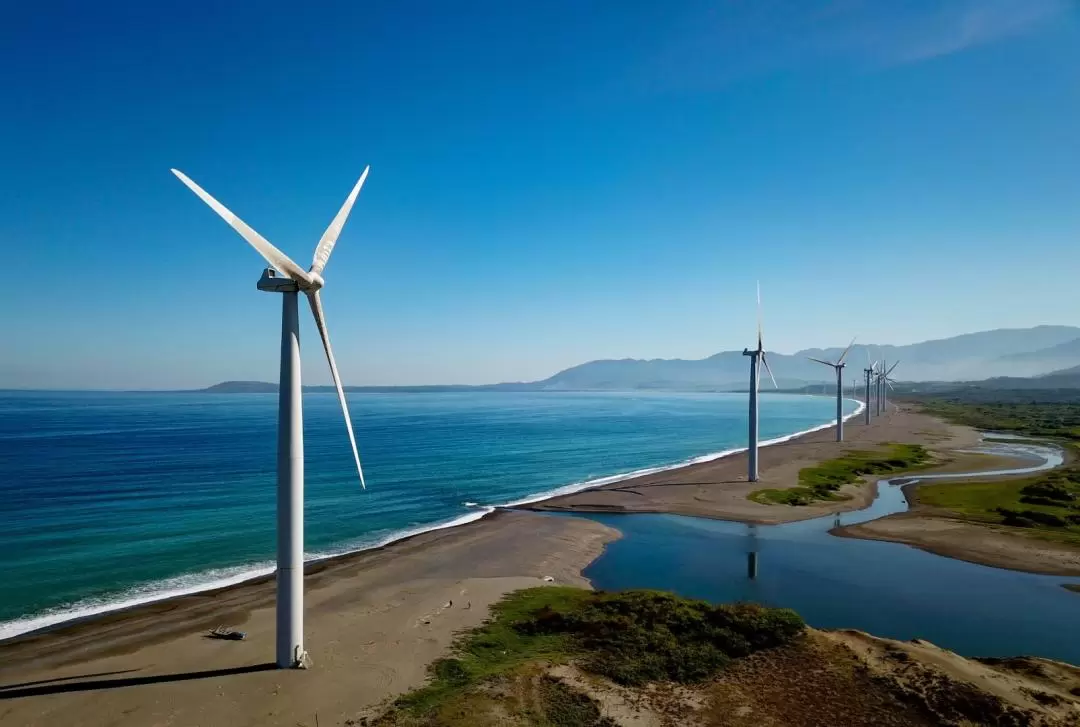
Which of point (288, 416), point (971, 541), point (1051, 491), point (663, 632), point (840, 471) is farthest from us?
point (840, 471)

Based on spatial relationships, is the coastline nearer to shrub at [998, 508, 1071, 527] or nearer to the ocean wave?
shrub at [998, 508, 1071, 527]

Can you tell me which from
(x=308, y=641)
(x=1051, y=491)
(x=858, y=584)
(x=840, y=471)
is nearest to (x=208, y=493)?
(x=308, y=641)

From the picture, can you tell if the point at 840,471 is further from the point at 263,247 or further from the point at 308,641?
the point at 263,247

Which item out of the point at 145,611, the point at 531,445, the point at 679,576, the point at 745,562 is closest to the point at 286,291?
the point at 145,611

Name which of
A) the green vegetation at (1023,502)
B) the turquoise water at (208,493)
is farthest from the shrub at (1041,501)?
the turquoise water at (208,493)

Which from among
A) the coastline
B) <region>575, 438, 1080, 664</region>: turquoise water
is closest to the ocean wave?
<region>575, 438, 1080, 664</region>: turquoise water

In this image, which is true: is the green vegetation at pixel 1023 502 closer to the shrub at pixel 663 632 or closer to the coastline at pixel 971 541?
the coastline at pixel 971 541
